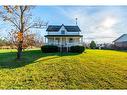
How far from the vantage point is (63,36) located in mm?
5289

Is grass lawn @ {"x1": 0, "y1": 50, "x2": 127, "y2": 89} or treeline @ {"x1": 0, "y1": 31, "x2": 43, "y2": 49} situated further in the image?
treeline @ {"x1": 0, "y1": 31, "x2": 43, "y2": 49}

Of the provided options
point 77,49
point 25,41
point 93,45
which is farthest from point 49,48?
point 93,45

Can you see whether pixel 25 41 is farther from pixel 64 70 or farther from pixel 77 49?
pixel 77 49

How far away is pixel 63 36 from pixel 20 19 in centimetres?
109

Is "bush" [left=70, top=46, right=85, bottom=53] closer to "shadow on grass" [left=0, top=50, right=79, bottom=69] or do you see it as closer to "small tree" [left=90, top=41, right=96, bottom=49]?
"small tree" [left=90, top=41, right=96, bottom=49]

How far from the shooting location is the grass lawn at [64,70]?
12.1ft

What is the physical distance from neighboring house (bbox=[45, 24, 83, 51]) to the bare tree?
29cm

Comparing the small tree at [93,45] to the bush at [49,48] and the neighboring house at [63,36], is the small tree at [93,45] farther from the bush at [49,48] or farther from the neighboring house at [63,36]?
the bush at [49,48]

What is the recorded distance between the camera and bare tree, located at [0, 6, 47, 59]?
4.48 meters

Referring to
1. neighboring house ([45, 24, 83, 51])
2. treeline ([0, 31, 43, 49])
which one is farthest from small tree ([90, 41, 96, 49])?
treeline ([0, 31, 43, 49])

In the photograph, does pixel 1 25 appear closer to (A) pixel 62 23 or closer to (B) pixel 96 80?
(A) pixel 62 23

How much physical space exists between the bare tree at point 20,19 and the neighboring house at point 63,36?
0.95ft

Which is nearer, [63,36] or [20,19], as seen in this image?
[20,19]

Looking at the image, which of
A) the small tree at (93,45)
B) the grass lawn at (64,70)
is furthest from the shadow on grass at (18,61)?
the small tree at (93,45)
